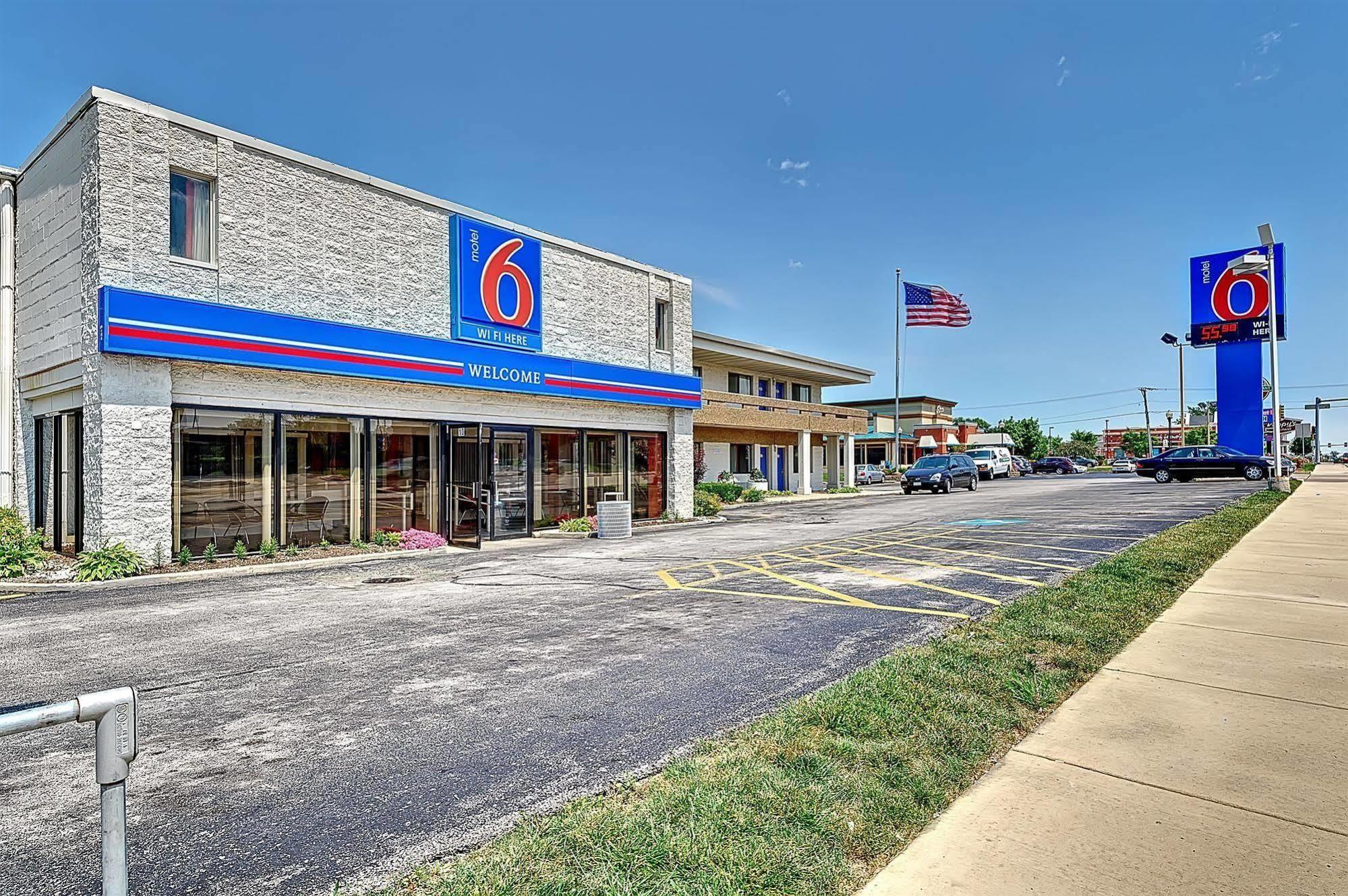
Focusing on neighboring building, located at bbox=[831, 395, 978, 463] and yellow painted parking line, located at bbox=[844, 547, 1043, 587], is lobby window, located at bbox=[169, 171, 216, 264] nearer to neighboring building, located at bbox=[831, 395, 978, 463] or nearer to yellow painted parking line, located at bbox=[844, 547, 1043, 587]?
yellow painted parking line, located at bbox=[844, 547, 1043, 587]

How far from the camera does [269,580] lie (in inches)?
447

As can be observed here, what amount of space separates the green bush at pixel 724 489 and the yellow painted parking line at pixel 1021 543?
48.4 ft

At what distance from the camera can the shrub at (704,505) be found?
23.3 metres

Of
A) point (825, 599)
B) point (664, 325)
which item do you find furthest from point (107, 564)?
point (664, 325)

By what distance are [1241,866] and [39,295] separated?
18.4 m

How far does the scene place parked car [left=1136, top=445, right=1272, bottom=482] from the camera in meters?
33.4

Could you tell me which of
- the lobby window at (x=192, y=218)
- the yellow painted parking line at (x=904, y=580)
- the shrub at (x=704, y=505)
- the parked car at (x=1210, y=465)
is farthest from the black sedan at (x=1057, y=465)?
the lobby window at (x=192, y=218)

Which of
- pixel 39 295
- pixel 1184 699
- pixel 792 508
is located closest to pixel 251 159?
pixel 39 295

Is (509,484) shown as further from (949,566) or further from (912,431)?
(912,431)

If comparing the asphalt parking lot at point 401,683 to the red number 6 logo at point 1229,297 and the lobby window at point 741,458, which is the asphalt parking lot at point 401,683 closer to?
the lobby window at point 741,458

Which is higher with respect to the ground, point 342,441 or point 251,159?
point 251,159

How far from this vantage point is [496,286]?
1720 cm

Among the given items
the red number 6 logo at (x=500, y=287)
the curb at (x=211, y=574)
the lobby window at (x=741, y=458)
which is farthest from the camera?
the lobby window at (x=741, y=458)

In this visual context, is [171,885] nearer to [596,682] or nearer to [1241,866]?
[596,682]
